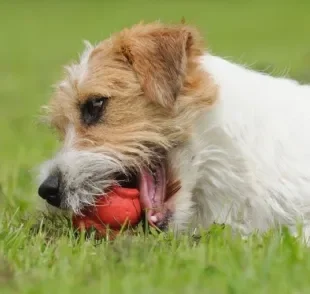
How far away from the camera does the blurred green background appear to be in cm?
960

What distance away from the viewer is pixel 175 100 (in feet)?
18.7

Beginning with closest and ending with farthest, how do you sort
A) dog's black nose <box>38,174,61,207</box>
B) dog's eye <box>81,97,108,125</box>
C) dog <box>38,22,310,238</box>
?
dog's black nose <box>38,174,61,207</box> → dog <box>38,22,310,238</box> → dog's eye <box>81,97,108,125</box>

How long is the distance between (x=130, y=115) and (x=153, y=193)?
0.47 meters

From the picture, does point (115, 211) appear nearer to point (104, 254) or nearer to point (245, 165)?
point (104, 254)

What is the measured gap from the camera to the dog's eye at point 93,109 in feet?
18.9

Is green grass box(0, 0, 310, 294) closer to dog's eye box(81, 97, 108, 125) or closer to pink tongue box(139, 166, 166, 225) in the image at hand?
pink tongue box(139, 166, 166, 225)

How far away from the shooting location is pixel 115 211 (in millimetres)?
5582

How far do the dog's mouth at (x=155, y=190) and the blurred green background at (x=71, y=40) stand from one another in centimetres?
101

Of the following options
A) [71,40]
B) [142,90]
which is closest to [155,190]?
[142,90]

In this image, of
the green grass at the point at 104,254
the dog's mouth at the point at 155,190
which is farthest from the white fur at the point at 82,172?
the green grass at the point at 104,254

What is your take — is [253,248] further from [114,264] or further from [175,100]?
[175,100]

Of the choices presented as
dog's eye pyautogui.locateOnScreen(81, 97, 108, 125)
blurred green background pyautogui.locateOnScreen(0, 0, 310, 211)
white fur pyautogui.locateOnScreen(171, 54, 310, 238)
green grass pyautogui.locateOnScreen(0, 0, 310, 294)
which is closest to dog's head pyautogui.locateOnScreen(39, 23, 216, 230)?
dog's eye pyautogui.locateOnScreen(81, 97, 108, 125)

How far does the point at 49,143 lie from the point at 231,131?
4706 mm

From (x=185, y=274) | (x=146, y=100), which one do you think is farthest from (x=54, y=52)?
(x=185, y=274)
